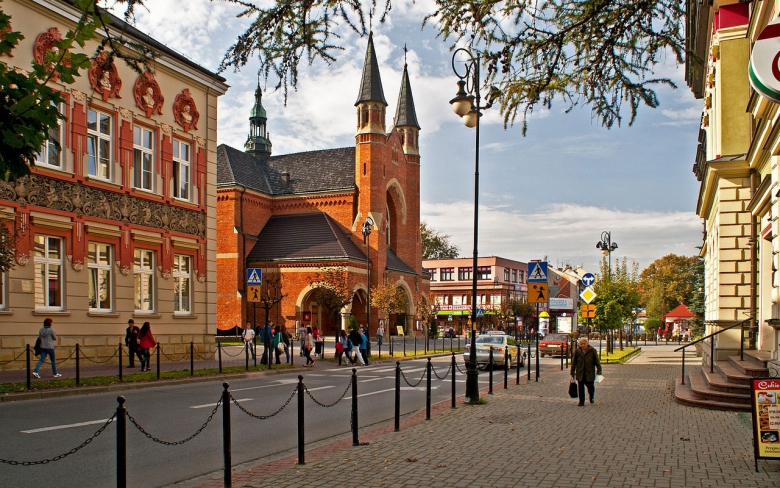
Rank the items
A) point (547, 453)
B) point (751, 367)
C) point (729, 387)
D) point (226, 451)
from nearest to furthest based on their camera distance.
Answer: point (226, 451), point (547, 453), point (751, 367), point (729, 387)

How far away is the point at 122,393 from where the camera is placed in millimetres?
16984

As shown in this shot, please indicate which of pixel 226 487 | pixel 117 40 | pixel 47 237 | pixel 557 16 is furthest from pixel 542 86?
pixel 47 237

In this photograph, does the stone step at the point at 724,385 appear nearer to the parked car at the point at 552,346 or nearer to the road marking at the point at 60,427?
the road marking at the point at 60,427

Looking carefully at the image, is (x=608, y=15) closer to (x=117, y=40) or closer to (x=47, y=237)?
(x=117, y=40)

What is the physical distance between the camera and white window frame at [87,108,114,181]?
2323cm

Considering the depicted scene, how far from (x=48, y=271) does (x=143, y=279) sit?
4.39 meters

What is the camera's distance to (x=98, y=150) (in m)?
23.6

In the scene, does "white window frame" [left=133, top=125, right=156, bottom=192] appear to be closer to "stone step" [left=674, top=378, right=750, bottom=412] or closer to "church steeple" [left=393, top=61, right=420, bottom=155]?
"stone step" [left=674, top=378, right=750, bottom=412]

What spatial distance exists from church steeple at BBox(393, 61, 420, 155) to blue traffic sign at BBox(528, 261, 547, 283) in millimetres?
51220

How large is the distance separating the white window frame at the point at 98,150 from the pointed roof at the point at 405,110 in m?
49.5

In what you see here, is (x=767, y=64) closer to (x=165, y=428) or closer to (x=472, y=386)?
(x=165, y=428)

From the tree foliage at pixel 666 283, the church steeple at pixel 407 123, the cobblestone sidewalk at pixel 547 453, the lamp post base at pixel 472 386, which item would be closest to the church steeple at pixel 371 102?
the church steeple at pixel 407 123

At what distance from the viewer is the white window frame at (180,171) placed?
27375 millimetres

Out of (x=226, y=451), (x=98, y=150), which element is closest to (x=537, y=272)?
(x=226, y=451)
